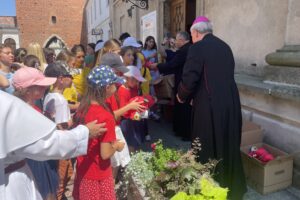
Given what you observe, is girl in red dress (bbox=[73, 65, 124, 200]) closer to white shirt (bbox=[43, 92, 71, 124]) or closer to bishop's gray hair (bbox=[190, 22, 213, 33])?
white shirt (bbox=[43, 92, 71, 124])

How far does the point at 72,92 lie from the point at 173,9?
4.91m

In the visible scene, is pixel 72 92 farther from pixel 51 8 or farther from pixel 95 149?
pixel 51 8

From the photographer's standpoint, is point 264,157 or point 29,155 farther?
point 264,157

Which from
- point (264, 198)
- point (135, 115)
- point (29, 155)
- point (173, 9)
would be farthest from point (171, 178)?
point (173, 9)

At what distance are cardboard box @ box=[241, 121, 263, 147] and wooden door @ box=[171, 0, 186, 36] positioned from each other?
4.14 m

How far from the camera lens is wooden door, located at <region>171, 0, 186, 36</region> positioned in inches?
280

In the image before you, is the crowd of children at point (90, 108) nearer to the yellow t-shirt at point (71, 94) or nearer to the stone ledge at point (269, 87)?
the yellow t-shirt at point (71, 94)

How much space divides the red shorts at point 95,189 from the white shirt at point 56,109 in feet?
2.36

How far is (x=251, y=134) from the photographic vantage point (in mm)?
3568

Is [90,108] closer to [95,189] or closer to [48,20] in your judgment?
[95,189]

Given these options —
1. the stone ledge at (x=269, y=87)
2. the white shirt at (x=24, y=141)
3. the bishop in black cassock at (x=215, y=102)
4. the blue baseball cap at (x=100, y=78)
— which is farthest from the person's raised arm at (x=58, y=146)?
the stone ledge at (x=269, y=87)

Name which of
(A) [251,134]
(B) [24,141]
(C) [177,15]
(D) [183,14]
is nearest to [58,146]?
(B) [24,141]

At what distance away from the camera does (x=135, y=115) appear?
2941 mm

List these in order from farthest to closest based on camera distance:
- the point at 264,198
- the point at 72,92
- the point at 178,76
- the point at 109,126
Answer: the point at 178,76
the point at 72,92
the point at 264,198
the point at 109,126
